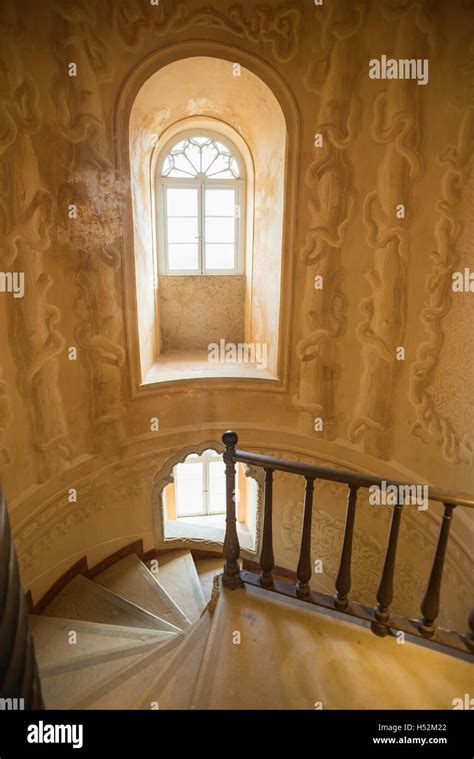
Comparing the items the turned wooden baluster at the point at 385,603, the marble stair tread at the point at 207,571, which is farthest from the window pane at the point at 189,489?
the turned wooden baluster at the point at 385,603

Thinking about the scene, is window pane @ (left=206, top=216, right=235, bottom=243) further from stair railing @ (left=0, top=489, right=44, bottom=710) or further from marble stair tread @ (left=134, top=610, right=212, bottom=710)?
stair railing @ (left=0, top=489, right=44, bottom=710)

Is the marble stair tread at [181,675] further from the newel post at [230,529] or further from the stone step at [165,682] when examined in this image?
the newel post at [230,529]

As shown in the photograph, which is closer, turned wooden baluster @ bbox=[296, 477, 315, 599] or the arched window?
turned wooden baluster @ bbox=[296, 477, 315, 599]

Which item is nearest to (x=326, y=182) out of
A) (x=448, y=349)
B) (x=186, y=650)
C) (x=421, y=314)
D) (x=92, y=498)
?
(x=421, y=314)

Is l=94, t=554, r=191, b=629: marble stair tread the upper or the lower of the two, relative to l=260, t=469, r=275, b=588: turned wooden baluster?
lower

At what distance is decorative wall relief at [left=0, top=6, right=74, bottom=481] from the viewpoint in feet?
8.04

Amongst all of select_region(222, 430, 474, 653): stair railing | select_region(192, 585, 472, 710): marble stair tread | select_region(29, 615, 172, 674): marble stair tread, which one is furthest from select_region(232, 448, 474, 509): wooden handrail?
select_region(29, 615, 172, 674): marble stair tread

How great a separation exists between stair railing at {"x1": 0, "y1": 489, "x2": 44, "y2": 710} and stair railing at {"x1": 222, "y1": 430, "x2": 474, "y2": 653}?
105 centimetres

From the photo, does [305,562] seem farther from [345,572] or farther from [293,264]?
[293,264]

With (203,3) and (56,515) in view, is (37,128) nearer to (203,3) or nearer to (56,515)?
(203,3)

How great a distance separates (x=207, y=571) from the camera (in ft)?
14.0

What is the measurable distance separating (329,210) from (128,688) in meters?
3.43

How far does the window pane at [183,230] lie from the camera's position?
4262 millimetres

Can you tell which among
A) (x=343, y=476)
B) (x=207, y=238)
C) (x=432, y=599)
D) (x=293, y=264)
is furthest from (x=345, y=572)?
(x=207, y=238)
